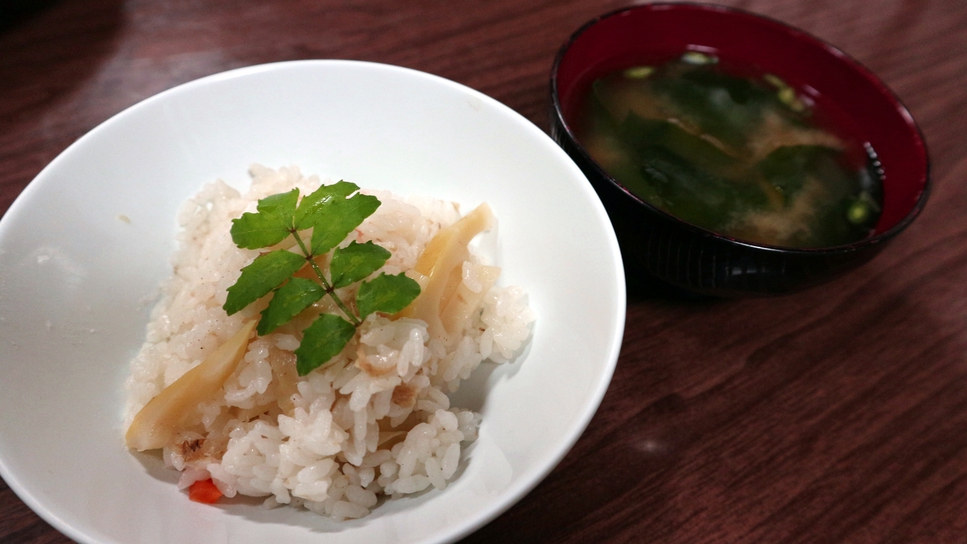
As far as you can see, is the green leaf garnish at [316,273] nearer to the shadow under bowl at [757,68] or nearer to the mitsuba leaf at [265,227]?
the mitsuba leaf at [265,227]

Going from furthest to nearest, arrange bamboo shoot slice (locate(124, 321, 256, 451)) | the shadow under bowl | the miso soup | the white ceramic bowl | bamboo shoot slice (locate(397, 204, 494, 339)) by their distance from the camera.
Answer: the miso soup
the shadow under bowl
bamboo shoot slice (locate(397, 204, 494, 339))
bamboo shoot slice (locate(124, 321, 256, 451))
the white ceramic bowl

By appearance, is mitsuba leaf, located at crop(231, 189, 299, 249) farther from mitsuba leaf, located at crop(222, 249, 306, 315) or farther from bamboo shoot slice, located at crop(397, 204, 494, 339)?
bamboo shoot slice, located at crop(397, 204, 494, 339)

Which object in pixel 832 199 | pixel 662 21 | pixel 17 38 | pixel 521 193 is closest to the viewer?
pixel 521 193

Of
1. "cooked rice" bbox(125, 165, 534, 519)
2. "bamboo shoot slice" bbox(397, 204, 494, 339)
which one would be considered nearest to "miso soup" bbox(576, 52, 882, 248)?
"bamboo shoot slice" bbox(397, 204, 494, 339)

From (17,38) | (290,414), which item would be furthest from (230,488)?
(17,38)

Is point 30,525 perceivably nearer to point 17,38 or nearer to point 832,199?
point 17,38
